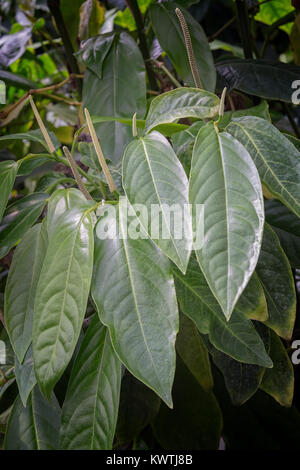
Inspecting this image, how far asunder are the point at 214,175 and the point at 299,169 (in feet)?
0.30

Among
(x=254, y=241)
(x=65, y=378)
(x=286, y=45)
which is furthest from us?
(x=286, y=45)

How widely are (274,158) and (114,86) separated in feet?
1.49

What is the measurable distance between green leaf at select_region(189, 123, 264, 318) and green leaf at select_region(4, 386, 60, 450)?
0.31 meters

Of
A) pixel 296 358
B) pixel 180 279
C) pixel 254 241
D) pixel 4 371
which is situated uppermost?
pixel 254 241

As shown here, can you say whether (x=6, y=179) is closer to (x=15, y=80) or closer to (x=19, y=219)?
(x=19, y=219)

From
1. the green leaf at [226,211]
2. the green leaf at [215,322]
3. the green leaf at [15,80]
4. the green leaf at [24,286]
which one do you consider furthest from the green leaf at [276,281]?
the green leaf at [15,80]

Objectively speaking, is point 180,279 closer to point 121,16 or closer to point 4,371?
point 4,371

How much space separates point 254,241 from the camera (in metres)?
0.40

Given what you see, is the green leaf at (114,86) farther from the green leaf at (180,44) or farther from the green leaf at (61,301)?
the green leaf at (61,301)

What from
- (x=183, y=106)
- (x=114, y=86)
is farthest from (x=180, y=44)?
(x=183, y=106)

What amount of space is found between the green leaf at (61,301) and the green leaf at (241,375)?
223 mm

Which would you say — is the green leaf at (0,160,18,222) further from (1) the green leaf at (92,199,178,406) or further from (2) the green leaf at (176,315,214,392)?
(2) the green leaf at (176,315,214,392)

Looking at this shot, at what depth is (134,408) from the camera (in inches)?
28.4
